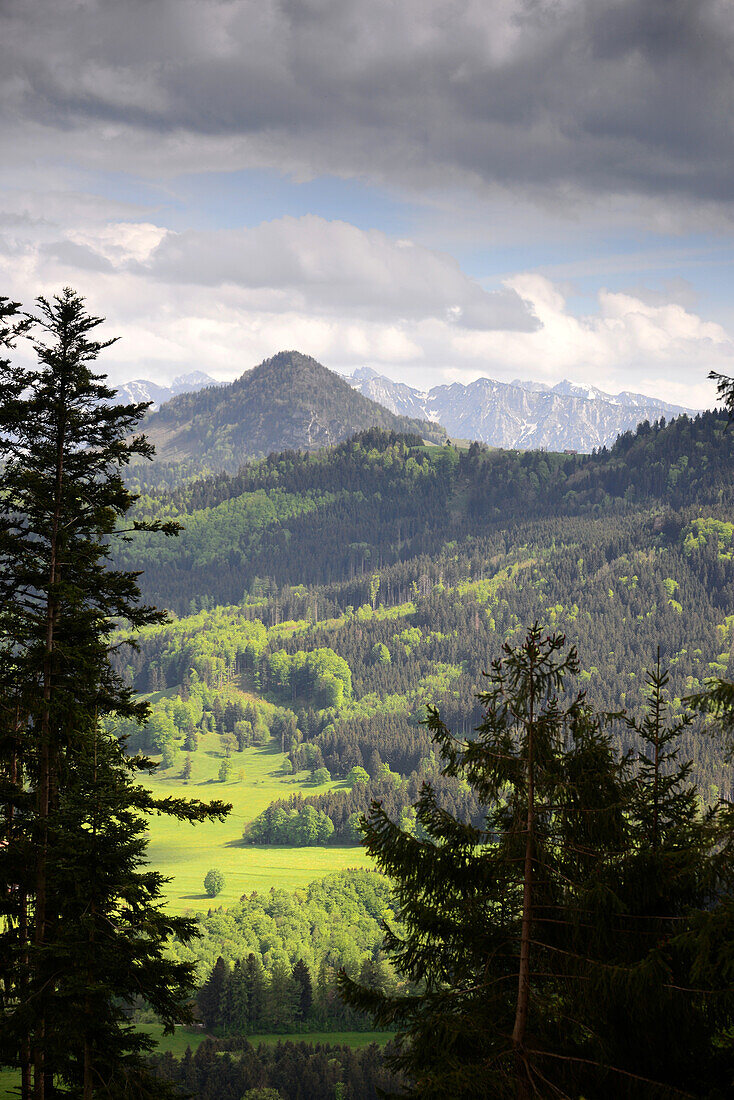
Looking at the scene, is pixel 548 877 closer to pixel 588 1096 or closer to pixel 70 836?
pixel 588 1096

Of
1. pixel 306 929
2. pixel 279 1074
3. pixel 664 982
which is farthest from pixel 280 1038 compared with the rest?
pixel 664 982

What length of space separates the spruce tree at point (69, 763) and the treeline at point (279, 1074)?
264 ft

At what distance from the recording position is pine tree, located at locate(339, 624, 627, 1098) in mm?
16250

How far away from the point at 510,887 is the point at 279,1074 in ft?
321

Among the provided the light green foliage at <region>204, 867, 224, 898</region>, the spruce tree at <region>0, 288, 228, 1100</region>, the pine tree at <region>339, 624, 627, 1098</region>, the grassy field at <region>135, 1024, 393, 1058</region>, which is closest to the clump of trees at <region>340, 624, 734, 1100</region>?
the pine tree at <region>339, 624, 627, 1098</region>

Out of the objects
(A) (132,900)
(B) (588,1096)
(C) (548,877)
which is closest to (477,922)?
(C) (548,877)

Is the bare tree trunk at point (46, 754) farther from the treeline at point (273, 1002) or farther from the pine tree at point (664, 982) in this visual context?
the treeline at point (273, 1002)

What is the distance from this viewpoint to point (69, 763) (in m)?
26.2

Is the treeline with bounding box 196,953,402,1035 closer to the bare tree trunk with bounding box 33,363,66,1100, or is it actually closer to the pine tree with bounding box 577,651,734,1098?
the bare tree trunk with bounding box 33,363,66,1100

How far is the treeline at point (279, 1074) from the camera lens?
3841 inches

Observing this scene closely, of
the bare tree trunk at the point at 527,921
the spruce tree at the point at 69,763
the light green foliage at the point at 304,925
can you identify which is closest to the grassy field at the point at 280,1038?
the light green foliage at the point at 304,925

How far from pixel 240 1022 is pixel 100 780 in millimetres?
116808

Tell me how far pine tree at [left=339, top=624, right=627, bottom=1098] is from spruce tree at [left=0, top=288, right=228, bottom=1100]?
7384 mm

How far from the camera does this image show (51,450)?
27719 millimetres
